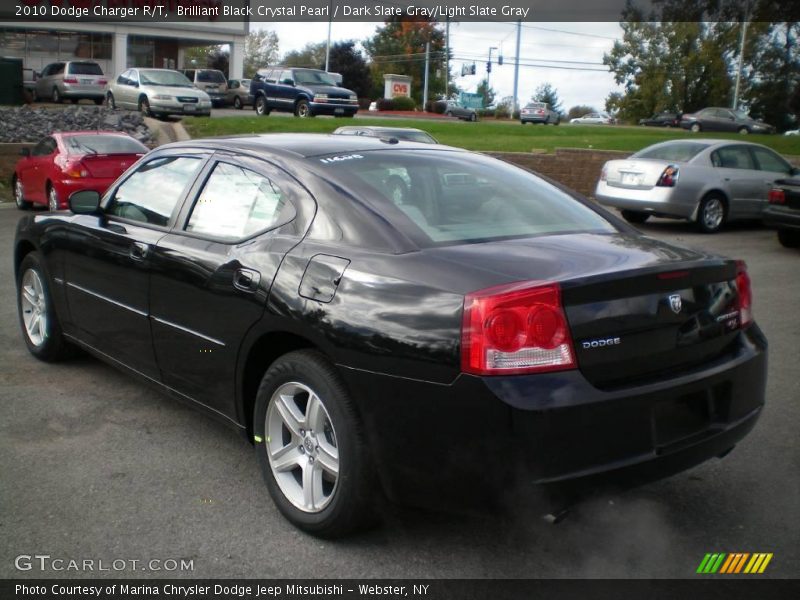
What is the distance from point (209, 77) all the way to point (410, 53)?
51227mm

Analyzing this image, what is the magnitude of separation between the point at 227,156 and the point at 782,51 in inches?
2336

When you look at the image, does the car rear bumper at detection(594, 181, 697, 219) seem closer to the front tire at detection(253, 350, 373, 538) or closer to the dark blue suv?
the front tire at detection(253, 350, 373, 538)

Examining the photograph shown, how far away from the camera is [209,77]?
4309 cm

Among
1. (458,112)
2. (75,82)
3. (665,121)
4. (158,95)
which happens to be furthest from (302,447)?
(665,121)

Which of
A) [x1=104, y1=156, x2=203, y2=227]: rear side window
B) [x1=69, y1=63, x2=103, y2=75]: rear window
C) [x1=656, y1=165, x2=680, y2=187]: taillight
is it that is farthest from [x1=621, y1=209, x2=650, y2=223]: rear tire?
[x1=69, y1=63, x2=103, y2=75]: rear window

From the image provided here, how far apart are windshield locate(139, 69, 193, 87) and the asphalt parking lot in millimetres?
25096

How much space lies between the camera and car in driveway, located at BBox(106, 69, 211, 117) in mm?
27719

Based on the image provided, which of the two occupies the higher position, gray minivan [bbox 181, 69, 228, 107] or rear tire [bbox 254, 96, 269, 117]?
gray minivan [bbox 181, 69, 228, 107]

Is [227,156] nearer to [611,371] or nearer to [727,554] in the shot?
[611,371]

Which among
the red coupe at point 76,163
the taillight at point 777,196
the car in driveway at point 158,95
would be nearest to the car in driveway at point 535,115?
the car in driveway at point 158,95

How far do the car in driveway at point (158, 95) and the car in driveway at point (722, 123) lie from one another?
30357 mm

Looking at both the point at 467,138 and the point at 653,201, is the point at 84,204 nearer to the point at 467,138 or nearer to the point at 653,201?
the point at 653,201

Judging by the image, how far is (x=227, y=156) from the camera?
4473 millimetres

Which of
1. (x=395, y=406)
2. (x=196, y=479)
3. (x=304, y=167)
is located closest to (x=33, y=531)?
(x=196, y=479)
